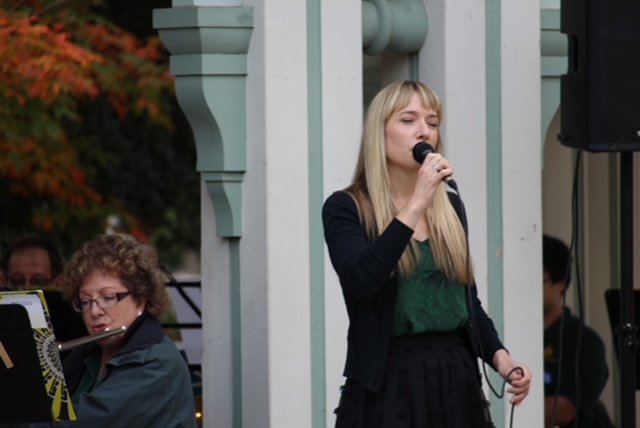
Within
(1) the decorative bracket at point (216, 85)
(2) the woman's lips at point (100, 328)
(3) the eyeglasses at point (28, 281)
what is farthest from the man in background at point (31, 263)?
(2) the woman's lips at point (100, 328)

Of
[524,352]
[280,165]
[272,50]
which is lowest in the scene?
[524,352]

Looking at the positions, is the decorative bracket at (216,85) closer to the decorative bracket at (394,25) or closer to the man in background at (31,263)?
the decorative bracket at (394,25)

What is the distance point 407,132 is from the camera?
15.2ft

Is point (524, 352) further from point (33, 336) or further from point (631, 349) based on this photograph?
point (33, 336)

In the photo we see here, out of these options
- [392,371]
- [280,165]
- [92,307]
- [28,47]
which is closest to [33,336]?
[92,307]

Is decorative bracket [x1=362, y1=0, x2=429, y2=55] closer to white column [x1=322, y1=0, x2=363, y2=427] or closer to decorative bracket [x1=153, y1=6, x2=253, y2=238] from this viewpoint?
white column [x1=322, y1=0, x2=363, y2=427]

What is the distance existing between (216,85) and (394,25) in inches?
32.3

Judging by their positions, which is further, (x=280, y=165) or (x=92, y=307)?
(x=280, y=165)

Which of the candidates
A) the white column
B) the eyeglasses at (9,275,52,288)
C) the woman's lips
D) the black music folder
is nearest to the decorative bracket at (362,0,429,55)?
the white column

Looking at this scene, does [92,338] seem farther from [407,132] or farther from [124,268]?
[407,132]

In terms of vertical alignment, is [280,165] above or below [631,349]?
above

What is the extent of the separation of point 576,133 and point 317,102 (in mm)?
909

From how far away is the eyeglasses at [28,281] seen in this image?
7477 millimetres

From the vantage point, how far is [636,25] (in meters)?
5.49
